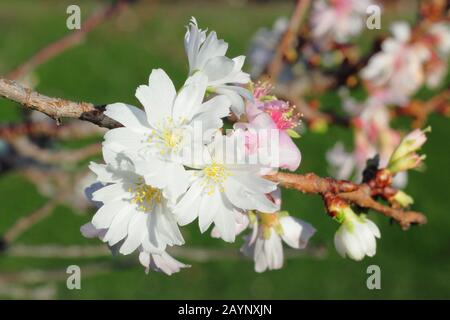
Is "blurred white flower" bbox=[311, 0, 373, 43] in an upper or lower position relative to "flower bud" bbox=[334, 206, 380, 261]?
upper

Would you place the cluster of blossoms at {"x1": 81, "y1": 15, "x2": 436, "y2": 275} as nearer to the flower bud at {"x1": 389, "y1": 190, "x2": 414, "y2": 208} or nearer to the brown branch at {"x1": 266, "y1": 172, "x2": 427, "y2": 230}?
the brown branch at {"x1": 266, "y1": 172, "x2": 427, "y2": 230}

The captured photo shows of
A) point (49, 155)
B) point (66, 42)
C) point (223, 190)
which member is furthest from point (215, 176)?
point (66, 42)

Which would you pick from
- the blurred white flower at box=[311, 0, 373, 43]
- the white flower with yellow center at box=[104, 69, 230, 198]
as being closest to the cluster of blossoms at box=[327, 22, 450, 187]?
the blurred white flower at box=[311, 0, 373, 43]

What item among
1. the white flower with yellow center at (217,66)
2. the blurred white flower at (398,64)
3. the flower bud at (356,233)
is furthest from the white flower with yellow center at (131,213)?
the blurred white flower at (398,64)

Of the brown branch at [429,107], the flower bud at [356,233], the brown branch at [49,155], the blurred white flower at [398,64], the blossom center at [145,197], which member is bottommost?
the flower bud at [356,233]

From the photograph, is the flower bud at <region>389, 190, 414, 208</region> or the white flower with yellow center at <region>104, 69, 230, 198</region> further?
the flower bud at <region>389, 190, 414, 208</region>

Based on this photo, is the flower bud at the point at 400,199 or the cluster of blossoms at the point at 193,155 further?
the flower bud at the point at 400,199

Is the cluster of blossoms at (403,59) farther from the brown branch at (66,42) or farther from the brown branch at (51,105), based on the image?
the brown branch at (51,105)
